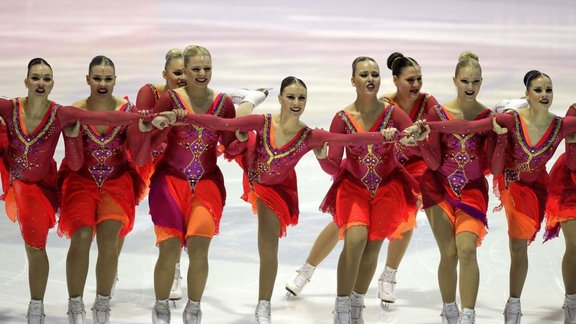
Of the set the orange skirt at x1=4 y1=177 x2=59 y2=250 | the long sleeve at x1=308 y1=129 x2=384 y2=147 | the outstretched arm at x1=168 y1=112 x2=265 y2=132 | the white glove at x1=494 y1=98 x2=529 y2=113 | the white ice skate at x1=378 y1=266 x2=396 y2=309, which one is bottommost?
the white ice skate at x1=378 y1=266 x2=396 y2=309

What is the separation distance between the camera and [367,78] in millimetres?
7082

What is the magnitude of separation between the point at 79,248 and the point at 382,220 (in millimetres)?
1795

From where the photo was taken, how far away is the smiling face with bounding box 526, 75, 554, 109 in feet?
22.8

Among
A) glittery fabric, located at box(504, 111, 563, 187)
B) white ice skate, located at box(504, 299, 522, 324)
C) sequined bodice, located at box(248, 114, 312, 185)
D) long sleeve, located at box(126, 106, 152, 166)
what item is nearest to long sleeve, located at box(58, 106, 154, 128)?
long sleeve, located at box(126, 106, 152, 166)

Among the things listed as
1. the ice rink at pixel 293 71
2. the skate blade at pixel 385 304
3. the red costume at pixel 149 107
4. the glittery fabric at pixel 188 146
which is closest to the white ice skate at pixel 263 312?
the ice rink at pixel 293 71

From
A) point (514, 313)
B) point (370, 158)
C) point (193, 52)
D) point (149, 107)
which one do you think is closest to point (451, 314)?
point (514, 313)

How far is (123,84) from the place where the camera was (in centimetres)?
1279

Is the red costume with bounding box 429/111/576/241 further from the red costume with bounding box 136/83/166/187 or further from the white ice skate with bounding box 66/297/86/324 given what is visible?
the white ice skate with bounding box 66/297/86/324

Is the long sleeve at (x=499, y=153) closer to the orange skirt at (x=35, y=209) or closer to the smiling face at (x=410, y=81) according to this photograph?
the smiling face at (x=410, y=81)

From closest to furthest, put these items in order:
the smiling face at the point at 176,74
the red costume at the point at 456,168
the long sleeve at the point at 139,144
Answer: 1. the long sleeve at the point at 139,144
2. the red costume at the point at 456,168
3. the smiling face at the point at 176,74

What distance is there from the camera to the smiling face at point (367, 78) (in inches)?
278

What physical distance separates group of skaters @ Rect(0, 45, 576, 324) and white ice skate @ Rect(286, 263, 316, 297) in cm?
86

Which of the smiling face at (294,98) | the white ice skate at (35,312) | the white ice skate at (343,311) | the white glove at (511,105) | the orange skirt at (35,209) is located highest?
the white glove at (511,105)

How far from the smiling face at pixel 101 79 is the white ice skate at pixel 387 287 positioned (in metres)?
2.25
